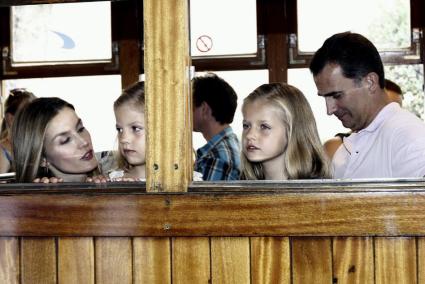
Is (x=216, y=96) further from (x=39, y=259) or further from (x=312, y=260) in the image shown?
(x=312, y=260)

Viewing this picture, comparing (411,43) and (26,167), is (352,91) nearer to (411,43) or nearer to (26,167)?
(26,167)

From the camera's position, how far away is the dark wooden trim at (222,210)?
2281 millimetres

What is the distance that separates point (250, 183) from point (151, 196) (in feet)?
0.88

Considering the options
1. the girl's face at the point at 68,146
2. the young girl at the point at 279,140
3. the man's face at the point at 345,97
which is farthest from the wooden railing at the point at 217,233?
the man's face at the point at 345,97

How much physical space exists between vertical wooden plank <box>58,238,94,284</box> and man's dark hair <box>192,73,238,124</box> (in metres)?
2.37

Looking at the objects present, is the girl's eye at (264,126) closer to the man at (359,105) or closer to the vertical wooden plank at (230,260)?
the man at (359,105)

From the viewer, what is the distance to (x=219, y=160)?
423 cm

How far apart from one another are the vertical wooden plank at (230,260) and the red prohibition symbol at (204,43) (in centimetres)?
342

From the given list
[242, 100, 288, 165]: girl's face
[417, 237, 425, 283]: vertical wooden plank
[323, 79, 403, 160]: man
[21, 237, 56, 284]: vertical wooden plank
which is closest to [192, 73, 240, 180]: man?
[323, 79, 403, 160]: man

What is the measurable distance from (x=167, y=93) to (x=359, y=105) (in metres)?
1.17

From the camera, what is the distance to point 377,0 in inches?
222

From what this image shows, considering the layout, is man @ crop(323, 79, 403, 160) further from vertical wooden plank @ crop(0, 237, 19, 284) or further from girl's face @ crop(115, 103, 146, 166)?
vertical wooden plank @ crop(0, 237, 19, 284)

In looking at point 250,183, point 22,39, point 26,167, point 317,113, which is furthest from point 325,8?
point 250,183

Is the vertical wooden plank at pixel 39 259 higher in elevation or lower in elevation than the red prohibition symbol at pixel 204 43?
lower
